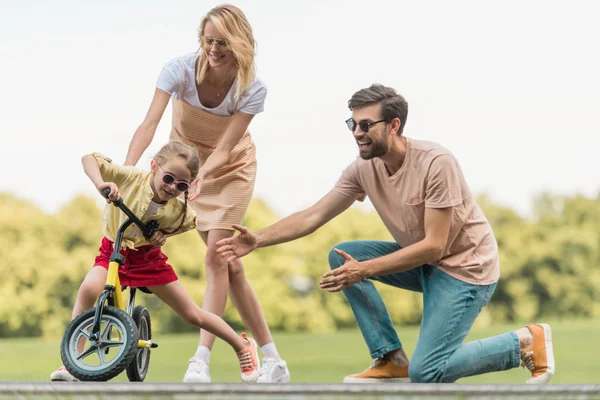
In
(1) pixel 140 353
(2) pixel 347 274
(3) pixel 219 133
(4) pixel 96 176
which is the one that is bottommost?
(1) pixel 140 353

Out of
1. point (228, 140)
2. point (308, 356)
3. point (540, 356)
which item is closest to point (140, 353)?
point (228, 140)

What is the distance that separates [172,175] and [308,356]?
9047 millimetres

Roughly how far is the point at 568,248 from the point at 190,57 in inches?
562

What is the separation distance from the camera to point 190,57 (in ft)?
14.3

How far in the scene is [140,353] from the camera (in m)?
4.15

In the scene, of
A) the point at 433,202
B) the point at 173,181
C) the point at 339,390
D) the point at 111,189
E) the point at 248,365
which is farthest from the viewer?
the point at 248,365

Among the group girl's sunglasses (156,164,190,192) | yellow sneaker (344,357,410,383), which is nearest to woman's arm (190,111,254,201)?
girl's sunglasses (156,164,190,192)

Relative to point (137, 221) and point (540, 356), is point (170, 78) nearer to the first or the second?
point (137, 221)

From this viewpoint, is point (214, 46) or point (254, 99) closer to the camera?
point (214, 46)

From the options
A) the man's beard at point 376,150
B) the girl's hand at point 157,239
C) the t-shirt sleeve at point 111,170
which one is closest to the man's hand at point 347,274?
the man's beard at point 376,150

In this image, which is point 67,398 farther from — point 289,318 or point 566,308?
point 566,308

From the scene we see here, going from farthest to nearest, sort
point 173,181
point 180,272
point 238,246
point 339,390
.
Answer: point 180,272
point 238,246
point 173,181
point 339,390

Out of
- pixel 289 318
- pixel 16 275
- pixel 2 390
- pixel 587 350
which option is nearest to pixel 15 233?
pixel 16 275

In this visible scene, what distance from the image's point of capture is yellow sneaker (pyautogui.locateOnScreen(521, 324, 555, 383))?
399cm
